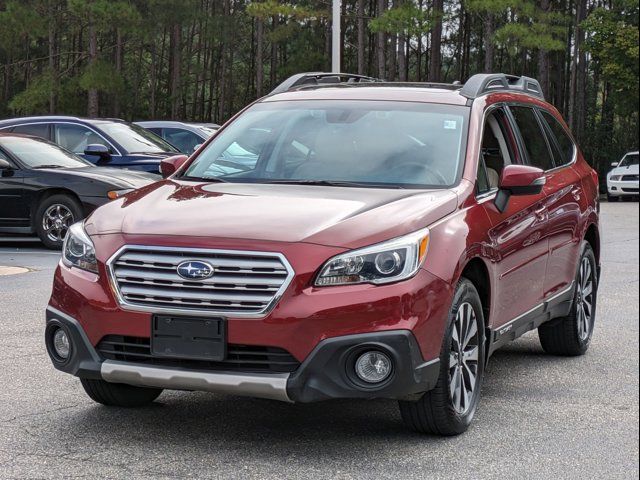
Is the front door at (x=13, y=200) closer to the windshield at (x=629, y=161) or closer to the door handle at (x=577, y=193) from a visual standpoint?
the door handle at (x=577, y=193)

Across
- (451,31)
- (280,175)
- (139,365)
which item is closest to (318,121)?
(280,175)

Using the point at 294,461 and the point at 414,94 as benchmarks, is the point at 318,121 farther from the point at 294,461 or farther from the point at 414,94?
the point at 294,461

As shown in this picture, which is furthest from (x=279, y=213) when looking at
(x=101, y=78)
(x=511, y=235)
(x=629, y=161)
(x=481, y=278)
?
(x=101, y=78)

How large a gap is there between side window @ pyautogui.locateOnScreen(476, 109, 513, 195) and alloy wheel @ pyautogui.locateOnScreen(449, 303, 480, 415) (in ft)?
3.17

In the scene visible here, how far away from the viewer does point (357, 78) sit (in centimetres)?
805

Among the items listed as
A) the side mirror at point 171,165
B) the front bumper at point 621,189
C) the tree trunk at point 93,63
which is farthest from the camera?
the tree trunk at point 93,63

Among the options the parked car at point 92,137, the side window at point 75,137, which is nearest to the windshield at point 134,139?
the parked car at point 92,137

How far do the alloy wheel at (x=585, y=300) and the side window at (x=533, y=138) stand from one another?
812 mm

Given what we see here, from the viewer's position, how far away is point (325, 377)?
16.4 ft

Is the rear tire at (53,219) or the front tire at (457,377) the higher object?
the front tire at (457,377)

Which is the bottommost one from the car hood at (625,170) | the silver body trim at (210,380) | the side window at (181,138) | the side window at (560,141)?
the car hood at (625,170)

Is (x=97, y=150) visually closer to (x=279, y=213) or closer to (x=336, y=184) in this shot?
(x=336, y=184)

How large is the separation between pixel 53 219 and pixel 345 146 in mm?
Result: 9536

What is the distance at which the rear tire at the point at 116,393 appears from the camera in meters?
5.98
